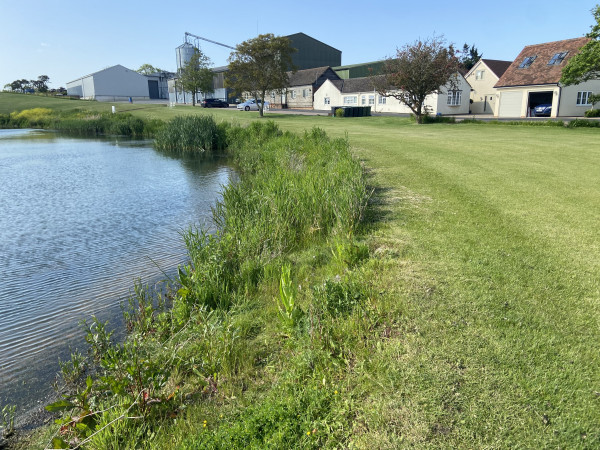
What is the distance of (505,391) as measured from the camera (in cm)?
330

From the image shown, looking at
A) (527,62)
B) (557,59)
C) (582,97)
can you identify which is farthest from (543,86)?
(527,62)

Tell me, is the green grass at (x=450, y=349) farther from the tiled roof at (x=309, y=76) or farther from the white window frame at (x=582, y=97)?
the tiled roof at (x=309, y=76)

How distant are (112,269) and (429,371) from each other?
251 inches

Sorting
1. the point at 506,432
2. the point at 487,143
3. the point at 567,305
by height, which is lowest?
the point at 506,432

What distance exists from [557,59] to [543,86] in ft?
10.1

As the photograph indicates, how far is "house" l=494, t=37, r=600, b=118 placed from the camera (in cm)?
3762

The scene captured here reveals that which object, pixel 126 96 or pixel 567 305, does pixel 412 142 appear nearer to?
pixel 567 305

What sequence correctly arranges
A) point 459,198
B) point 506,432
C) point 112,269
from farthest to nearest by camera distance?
1. point 459,198
2. point 112,269
3. point 506,432

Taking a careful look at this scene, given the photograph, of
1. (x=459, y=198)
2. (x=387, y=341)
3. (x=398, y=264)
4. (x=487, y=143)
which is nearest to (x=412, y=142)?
(x=487, y=143)

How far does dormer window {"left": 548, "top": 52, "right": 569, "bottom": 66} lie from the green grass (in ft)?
126

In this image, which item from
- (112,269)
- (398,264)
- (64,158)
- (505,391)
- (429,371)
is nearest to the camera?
(505,391)

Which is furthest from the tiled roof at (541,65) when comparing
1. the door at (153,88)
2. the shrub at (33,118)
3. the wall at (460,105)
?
the door at (153,88)

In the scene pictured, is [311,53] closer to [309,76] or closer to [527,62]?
[309,76]

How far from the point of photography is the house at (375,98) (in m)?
46.1
